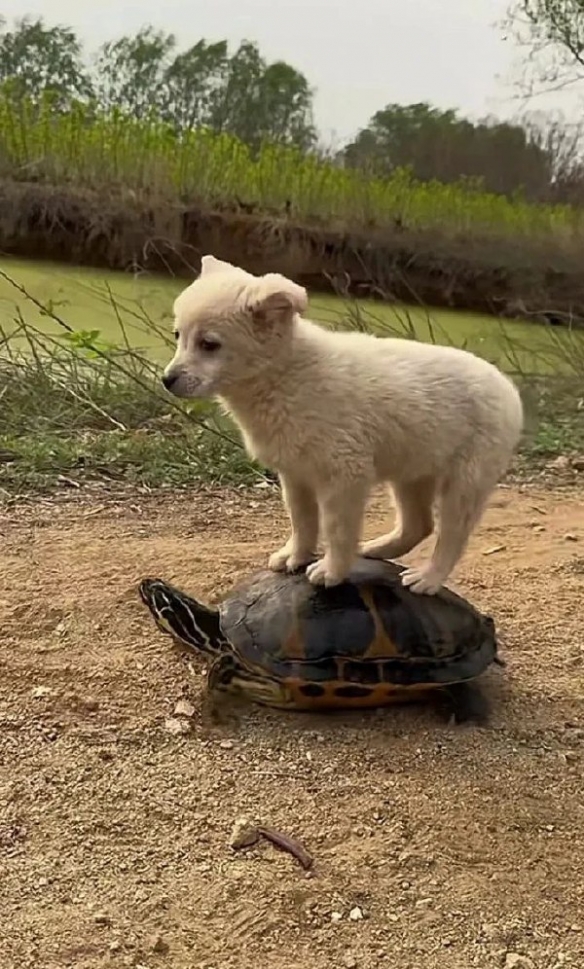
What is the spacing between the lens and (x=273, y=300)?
4.38 ft

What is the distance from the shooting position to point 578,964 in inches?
42.5

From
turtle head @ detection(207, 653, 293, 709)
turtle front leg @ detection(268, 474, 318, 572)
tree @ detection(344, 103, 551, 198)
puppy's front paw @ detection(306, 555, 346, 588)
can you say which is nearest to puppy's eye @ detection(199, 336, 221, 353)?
turtle front leg @ detection(268, 474, 318, 572)

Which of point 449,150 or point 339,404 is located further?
point 449,150

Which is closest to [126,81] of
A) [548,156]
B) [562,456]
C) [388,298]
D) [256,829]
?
[388,298]

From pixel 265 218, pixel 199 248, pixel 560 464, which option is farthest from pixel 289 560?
pixel 265 218

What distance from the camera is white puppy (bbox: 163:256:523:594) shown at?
4.45 feet

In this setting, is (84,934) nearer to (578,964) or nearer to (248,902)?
(248,902)

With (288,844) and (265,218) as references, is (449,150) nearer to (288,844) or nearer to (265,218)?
(265,218)

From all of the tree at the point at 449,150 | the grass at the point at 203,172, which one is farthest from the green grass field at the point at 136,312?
the tree at the point at 449,150

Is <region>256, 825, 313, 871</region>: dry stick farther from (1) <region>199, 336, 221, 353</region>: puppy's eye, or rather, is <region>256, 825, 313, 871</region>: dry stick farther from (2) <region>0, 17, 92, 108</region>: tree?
(2) <region>0, 17, 92, 108</region>: tree

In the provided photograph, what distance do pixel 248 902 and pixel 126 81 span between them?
4.41 meters

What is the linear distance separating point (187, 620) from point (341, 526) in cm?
35

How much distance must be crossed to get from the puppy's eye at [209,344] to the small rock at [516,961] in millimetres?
806

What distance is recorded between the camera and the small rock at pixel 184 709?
4.99ft
